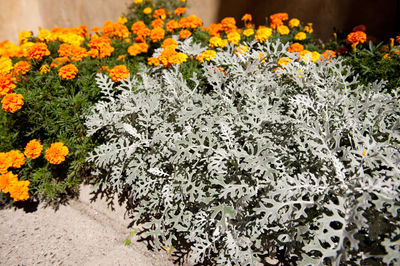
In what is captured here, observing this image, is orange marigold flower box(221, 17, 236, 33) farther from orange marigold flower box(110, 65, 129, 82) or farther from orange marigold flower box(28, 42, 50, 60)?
orange marigold flower box(28, 42, 50, 60)

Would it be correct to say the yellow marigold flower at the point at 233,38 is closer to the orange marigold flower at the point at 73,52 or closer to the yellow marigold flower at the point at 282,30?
the yellow marigold flower at the point at 282,30

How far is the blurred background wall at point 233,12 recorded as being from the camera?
3260 millimetres

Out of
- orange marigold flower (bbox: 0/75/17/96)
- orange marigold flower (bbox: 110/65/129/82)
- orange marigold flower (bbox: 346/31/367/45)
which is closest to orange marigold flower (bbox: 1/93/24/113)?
orange marigold flower (bbox: 0/75/17/96)

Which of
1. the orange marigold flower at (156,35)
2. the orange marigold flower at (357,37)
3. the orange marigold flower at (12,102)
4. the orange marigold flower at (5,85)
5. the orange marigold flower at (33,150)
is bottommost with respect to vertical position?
the orange marigold flower at (33,150)

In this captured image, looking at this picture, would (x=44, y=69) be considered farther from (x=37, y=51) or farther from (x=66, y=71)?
(x=66, y=71)

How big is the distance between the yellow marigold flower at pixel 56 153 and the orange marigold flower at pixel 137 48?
115 centimetres

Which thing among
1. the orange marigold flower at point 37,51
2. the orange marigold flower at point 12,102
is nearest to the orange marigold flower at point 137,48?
the orange marigold flower at point 37,51

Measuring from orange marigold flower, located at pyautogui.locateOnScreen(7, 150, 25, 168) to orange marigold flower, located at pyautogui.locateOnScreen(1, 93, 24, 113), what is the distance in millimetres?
386

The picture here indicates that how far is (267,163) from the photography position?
171cm

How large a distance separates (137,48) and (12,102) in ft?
4.06

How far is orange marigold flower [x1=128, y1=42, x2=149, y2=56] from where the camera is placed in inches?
118

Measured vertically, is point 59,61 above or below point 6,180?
above

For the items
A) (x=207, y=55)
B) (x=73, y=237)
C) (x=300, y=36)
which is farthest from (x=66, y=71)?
(x=300, y=36)

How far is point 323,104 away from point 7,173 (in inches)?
101
